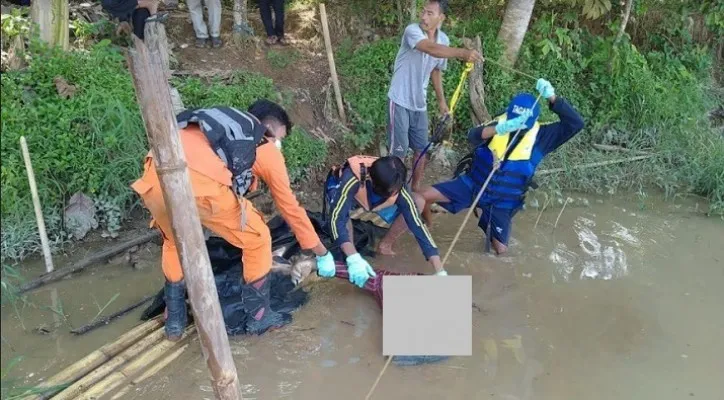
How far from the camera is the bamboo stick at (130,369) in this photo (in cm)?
317

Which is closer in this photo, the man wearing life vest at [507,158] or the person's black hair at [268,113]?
the person's black hair at [268,113]

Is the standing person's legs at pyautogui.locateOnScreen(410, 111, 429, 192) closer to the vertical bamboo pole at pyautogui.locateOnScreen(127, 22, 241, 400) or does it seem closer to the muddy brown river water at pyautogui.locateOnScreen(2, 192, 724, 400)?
the muddy brown river water at pyautogui.locateOnScreen(2, 192, 724, 400)

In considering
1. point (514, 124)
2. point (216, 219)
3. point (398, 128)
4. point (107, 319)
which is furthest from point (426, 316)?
point (398, 128)

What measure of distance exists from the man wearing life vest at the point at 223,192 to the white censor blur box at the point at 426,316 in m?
0.77

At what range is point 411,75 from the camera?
5.05m

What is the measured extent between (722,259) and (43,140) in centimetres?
518

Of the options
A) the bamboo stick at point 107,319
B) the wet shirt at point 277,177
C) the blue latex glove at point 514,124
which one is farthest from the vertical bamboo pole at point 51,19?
the blue latex glove at point 514,124

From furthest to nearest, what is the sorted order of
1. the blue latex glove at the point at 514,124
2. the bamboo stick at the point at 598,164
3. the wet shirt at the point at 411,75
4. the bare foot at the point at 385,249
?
the bamboo stick at the point at 598,164
the wet shirt at the point at 411,75
the bare foot at the point at 385,249
the blue latex glove at the point at 514,124

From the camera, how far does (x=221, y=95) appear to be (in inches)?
210

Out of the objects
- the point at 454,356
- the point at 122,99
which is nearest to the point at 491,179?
the point at 454,356

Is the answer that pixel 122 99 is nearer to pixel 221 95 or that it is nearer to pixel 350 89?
pixel 221 95

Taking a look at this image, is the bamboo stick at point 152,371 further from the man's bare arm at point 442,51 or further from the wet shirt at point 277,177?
the man's bare arm at point 442,51

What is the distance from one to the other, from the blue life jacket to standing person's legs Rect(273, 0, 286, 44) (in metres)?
3.02

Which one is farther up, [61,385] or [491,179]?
[491,179]
